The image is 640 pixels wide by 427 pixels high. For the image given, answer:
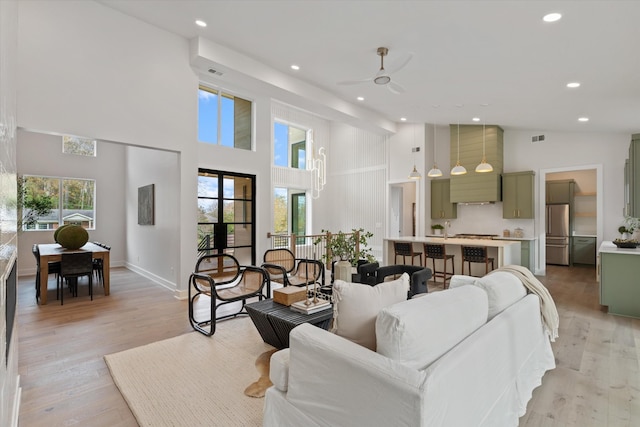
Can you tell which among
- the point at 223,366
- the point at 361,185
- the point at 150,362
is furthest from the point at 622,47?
the point at 361,185

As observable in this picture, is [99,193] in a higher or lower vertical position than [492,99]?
lower

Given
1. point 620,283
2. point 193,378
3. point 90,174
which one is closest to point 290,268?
point 193,378

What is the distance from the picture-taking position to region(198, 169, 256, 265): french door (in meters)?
6.36

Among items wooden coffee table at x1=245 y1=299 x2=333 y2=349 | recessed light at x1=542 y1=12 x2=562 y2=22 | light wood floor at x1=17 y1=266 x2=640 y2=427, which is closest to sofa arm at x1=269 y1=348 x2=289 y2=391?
wooden coffee table at x1=245 y1=299 x2=333 y2=349

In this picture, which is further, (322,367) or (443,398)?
(322,367)

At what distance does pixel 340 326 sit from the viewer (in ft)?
5.96

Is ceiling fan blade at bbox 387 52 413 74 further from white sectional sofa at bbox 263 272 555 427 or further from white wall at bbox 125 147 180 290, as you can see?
white wall at bbox 125 147 180 290

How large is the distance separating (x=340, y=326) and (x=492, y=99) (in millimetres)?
5477

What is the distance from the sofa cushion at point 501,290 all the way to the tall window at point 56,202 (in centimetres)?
868

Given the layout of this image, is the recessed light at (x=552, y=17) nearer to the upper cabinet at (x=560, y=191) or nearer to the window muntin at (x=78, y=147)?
the upper cabinet at (x=560, y=191)

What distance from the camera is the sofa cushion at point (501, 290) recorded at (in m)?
2.23

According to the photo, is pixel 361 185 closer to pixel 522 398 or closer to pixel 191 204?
pixel 191 204

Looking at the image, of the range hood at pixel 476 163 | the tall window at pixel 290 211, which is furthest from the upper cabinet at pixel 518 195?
the tall window at pixel 290 211

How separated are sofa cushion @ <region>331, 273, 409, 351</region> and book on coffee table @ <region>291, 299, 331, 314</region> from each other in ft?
3.30
